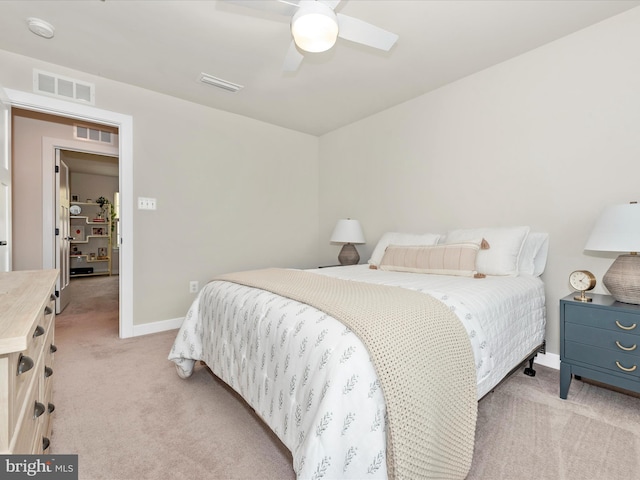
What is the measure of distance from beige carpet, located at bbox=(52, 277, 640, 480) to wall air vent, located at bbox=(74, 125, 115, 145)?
2.81 metres

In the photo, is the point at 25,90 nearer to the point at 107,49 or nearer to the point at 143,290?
the point at 107,49

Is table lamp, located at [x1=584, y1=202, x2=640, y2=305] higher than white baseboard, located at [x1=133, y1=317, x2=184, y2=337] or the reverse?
higher

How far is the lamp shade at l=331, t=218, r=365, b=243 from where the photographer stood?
348cm

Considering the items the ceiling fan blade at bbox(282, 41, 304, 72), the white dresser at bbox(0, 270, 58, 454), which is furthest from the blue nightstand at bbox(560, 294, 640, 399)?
the white dresser at bbox(0, 270, 58, 454)

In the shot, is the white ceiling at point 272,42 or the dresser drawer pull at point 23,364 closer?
the dresser drawer pull at point 23,364

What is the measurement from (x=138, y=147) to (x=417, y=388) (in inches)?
126

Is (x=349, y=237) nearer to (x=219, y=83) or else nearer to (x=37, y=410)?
(x=219, y=83)

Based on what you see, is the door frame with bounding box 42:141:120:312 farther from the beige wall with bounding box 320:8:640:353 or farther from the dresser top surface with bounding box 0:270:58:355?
the beige wall with bounding box 320:8:640:353

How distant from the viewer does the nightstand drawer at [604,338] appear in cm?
160

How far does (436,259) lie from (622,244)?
101 centimetres

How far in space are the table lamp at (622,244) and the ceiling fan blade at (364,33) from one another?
5.27 ft

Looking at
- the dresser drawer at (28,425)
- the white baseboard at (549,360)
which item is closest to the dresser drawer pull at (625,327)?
the white baseboard at (549,360)

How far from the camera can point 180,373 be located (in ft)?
6.64

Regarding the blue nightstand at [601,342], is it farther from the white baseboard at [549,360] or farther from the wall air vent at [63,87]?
the wall air vent at [63,87]
